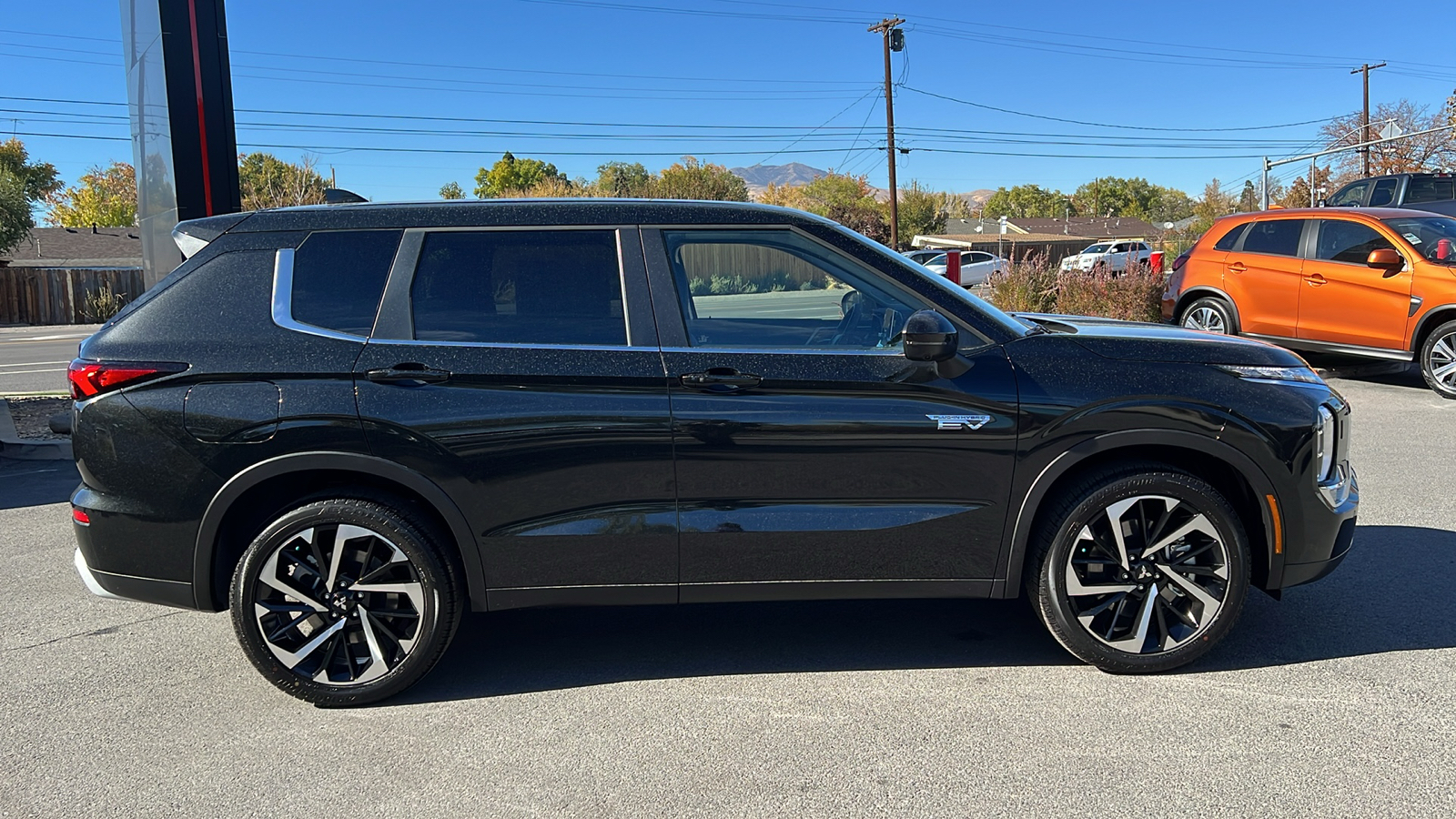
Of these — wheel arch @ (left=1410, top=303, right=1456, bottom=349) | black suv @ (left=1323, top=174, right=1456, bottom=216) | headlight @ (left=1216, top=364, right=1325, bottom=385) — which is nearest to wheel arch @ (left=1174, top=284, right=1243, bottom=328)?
wheel arch @ (left=1410, top=303, right=1456, bottom=349)

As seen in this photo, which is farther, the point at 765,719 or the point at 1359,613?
the point at 1359,613

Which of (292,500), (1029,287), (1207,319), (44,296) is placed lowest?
(292,500)

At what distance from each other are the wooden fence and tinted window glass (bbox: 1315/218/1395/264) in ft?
134

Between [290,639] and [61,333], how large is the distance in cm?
3294

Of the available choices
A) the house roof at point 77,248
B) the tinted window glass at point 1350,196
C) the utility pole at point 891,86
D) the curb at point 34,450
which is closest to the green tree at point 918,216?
the utility pole at point 891,86

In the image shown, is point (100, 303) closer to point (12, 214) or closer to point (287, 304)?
point (12, 214)

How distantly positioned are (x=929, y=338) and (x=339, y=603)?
2.33 m

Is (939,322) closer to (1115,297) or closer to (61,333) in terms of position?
(1115,297)

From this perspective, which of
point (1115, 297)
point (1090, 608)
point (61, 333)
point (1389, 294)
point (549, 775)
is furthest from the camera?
point (61, 333)

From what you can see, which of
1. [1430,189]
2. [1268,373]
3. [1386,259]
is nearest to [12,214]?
[1430,189]

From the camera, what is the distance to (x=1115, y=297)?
1451 centimetres

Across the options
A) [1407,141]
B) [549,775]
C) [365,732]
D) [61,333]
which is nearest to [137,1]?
[365,732]

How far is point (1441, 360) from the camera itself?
9.97 metres

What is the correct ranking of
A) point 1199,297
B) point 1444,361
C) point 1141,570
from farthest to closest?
point 1199,297
point 1444,361
point 1141,570
